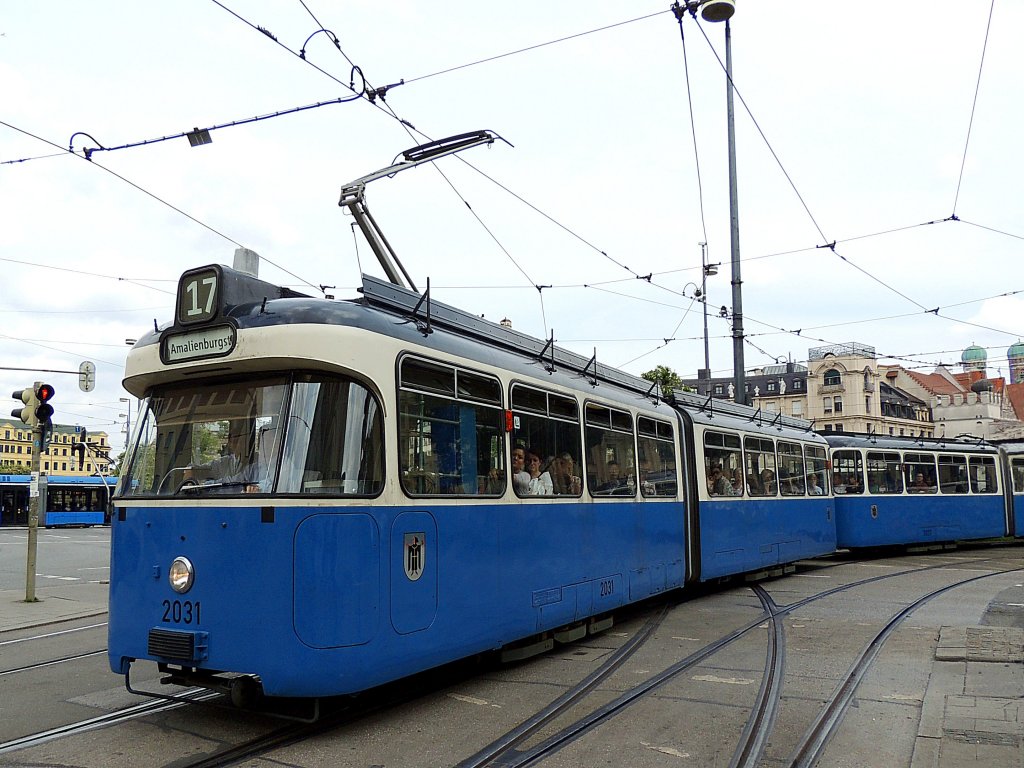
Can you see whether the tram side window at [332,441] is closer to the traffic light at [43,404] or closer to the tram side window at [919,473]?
the traffic light at [43,404]

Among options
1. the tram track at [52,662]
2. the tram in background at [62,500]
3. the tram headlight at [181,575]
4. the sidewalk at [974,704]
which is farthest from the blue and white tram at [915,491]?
the tram in background at [62,500]

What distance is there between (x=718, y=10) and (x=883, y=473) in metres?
12.0

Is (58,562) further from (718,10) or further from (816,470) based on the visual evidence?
(718,10)

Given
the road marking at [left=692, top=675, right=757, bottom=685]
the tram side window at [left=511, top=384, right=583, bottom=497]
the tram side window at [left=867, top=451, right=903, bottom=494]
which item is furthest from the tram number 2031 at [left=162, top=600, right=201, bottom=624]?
the tram side window at [left=867, top=451, right=903, bottom=494]

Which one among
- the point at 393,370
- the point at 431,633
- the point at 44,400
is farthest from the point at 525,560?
the point at 44,400

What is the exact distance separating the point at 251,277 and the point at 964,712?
6085 millimetres

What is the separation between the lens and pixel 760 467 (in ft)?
49.6

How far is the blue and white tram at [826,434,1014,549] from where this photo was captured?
67.8 feet

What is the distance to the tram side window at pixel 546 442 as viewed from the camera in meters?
8.05

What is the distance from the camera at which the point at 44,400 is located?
13.4m

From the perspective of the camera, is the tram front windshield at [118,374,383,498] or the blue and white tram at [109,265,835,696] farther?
the tram front windshield at [118,374,383,498]

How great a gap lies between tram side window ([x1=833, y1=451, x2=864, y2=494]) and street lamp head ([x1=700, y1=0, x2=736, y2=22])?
10700 millimetres

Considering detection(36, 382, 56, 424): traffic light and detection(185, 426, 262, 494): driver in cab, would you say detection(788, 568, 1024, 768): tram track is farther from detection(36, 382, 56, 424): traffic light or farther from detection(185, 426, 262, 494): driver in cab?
detection(36, 382, 56, 424): traffic light

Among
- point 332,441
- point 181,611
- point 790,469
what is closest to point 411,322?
point 332,441
